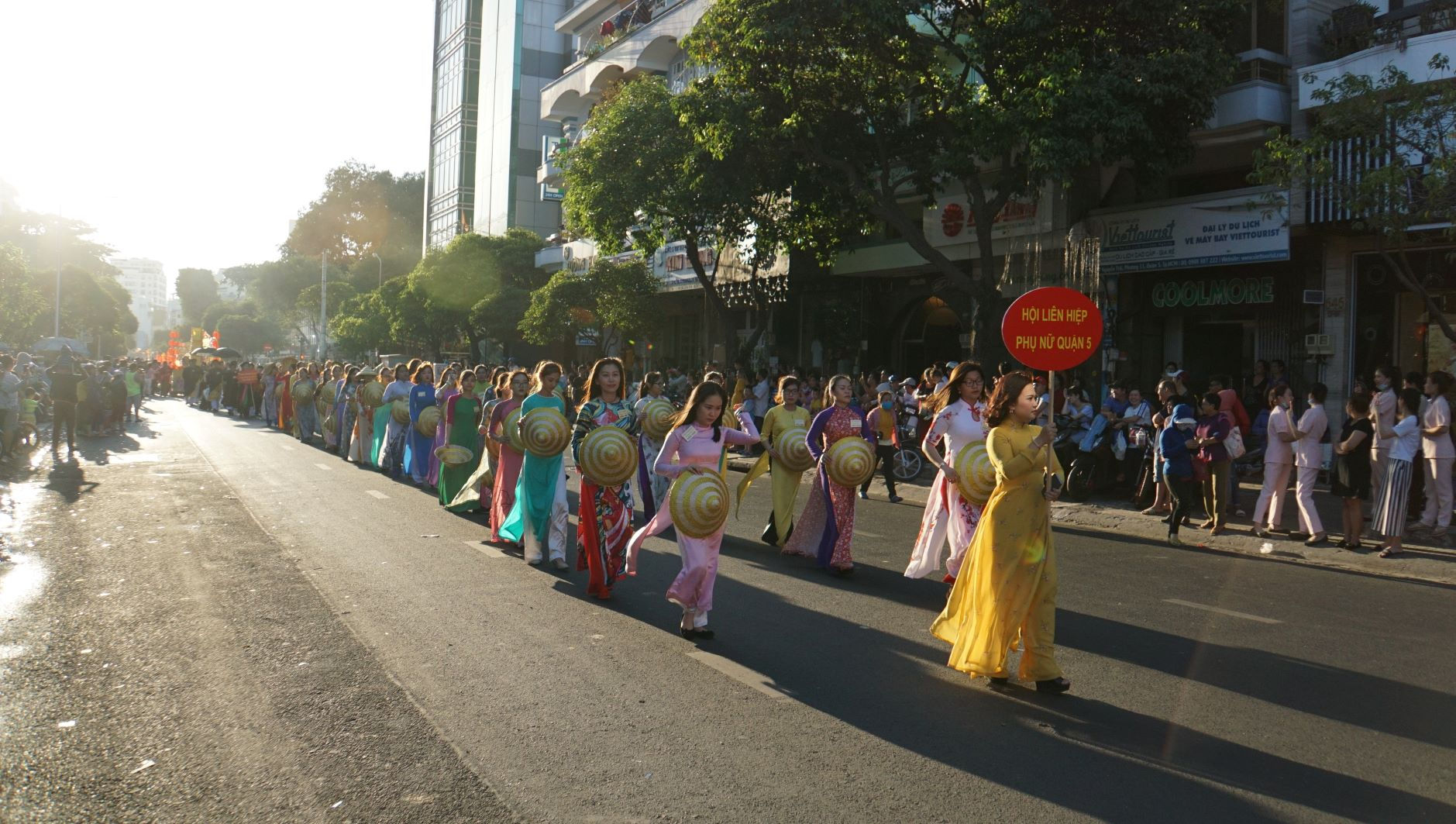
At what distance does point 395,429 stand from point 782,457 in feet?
30.5

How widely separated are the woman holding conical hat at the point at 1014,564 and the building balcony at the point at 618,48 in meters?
29.2

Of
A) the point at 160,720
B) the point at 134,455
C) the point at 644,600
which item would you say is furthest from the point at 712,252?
the point at 160,720

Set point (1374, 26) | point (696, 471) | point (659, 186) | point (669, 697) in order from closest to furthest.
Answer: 1. point (669, 697)
2. point (696, 471)
3. point (1374, 26)
4. point (659, 186)

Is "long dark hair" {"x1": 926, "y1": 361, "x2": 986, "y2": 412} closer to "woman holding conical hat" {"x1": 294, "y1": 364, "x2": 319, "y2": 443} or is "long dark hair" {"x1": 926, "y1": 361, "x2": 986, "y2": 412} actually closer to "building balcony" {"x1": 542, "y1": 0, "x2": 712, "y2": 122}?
"woman holding conical hat" {"x1": 294, "y1": 364, "x2": 319, "y2": 443}

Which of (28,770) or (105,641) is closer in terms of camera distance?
(28,770)

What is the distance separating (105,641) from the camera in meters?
6.96

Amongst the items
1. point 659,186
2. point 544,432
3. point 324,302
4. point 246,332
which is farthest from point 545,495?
point 246,332

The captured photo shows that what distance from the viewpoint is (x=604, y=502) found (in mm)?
8352

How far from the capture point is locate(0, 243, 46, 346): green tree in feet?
137


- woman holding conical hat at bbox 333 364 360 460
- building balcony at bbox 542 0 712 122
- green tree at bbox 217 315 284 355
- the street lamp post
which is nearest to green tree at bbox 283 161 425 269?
the street lamp post

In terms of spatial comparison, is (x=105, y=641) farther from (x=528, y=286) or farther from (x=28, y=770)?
(x=528, y=286)

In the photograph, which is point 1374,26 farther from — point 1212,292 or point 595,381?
point 595,381

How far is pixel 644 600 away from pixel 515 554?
2436 mm

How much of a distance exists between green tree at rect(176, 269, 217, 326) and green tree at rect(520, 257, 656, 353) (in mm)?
122416
